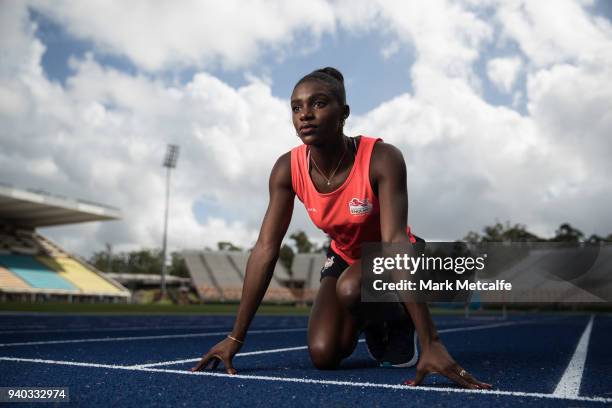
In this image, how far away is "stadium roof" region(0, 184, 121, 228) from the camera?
1444 inches

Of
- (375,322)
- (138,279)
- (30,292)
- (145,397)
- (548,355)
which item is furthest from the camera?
(138,279)

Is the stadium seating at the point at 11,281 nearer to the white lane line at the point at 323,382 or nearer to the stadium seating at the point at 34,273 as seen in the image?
the stadium seating at the point at 34,273

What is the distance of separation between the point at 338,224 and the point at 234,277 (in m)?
56.6

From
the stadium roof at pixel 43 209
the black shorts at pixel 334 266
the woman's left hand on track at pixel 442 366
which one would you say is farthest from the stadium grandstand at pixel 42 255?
the woman's left hand on track at pixel 442 366

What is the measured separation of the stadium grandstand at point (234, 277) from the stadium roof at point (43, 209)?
13.6 m

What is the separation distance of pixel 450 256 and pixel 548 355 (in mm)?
2926

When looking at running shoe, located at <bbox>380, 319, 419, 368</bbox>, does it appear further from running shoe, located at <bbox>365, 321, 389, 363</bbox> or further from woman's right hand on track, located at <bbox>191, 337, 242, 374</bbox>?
woman's right hand on track, located at <bbox>191, 337, 242, 374</bbox>

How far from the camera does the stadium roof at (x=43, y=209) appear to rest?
36688mm

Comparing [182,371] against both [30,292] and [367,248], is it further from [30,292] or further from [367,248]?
[30,292]

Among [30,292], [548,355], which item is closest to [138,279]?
[30,292]

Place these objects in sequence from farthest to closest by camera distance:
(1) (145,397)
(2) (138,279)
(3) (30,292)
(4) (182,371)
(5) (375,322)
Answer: (2) (138,279) < (3) (30,292) < (5) (375,322) < (4) (182,371) < (1) (145,397)

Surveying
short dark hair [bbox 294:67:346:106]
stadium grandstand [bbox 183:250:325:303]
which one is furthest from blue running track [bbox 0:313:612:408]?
stadium grandstand [bbox 183:250:325:303]

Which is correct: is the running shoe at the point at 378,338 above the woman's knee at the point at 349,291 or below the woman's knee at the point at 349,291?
below

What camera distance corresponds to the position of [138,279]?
81.6 meters
